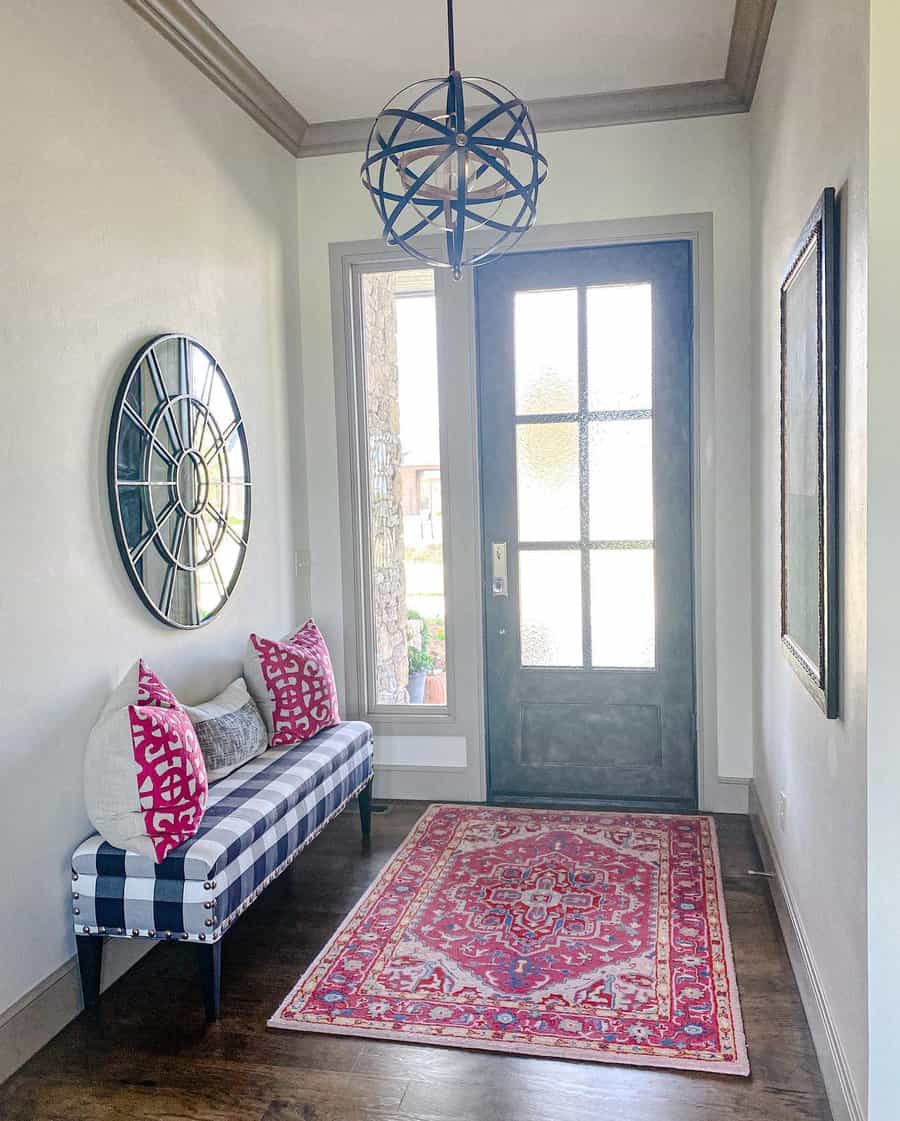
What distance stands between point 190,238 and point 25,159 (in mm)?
885

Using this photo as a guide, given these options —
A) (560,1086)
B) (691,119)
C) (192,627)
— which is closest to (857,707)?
(560,1086)

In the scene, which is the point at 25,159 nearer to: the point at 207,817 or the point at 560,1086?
the point at 207,817

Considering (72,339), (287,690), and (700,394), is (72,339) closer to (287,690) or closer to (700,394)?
(287,690)

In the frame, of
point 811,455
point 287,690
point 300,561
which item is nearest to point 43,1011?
point 287,690

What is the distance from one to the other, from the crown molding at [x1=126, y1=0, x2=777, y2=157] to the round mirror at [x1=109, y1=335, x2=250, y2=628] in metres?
0.99

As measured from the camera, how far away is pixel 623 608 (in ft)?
13.4

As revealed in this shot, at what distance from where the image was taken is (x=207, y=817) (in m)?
2.67

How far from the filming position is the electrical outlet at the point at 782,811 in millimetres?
2951

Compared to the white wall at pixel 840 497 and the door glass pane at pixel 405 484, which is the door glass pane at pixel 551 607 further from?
the white wall at pixel 840 497

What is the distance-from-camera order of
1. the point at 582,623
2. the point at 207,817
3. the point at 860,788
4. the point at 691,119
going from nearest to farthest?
the point at 860,788 < the point at 207,817 < the point at 691,119 < the point at 582,623

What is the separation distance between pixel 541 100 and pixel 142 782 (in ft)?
9.89

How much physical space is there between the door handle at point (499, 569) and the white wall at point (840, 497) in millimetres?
1082

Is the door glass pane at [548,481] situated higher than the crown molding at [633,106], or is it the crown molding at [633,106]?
the crown molding at [633,106]

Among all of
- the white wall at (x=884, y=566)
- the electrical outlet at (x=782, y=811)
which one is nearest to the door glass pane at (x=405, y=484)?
the electrical outlet at (x=782, y=811)
